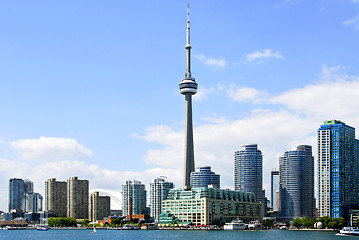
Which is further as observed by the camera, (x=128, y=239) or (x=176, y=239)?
(x=128, y=239)

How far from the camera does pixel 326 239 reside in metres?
188

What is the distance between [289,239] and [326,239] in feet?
40.6

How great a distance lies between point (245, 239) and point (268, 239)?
820cm

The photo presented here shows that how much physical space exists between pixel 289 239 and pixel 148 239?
160 ft

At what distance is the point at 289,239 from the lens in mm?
189875

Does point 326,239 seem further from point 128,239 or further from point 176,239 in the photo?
point 128,239

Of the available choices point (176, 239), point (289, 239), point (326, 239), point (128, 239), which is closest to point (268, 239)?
point (289, 239)

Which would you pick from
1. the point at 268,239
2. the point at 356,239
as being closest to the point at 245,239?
the point at 268,239

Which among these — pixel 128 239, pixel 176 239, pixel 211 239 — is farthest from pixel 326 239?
pixel 128 239

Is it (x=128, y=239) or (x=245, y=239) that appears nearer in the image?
(x=245, y=239)

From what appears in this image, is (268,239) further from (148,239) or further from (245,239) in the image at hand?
(148,239)

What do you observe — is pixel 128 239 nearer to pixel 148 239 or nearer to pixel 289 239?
pixel 148 239

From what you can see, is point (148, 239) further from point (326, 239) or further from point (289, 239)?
point (326, 239)

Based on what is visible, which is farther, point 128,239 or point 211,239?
point 128,239
